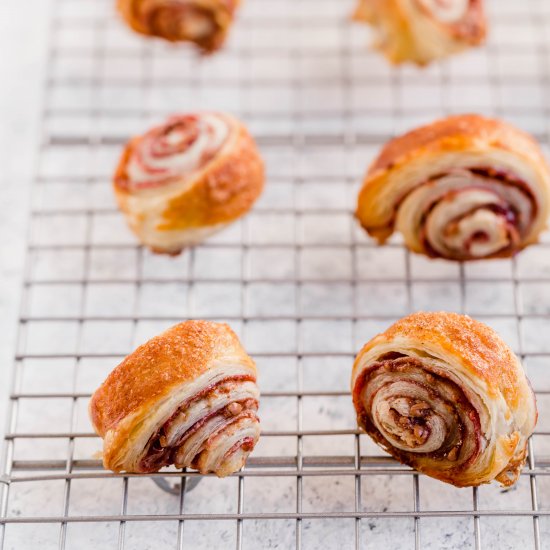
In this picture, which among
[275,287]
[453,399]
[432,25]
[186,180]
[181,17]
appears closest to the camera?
[453,399]

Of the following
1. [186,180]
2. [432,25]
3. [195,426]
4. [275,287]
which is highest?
[432,25]

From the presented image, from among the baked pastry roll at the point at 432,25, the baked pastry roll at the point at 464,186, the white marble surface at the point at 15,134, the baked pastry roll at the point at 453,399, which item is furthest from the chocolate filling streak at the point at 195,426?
the baked pastry roll at the point at 432,25

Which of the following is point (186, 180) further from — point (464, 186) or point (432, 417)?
point (432, 417)

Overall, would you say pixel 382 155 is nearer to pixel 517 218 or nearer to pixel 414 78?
pixel 517 218

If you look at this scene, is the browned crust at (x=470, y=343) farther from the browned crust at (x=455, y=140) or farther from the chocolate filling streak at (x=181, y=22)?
the chocolate filling streak at (x=181, y=22)

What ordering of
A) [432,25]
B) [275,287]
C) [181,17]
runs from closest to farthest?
[275,287] < [432,25] < [181,17]

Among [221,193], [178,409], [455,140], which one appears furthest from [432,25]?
[178,409]
